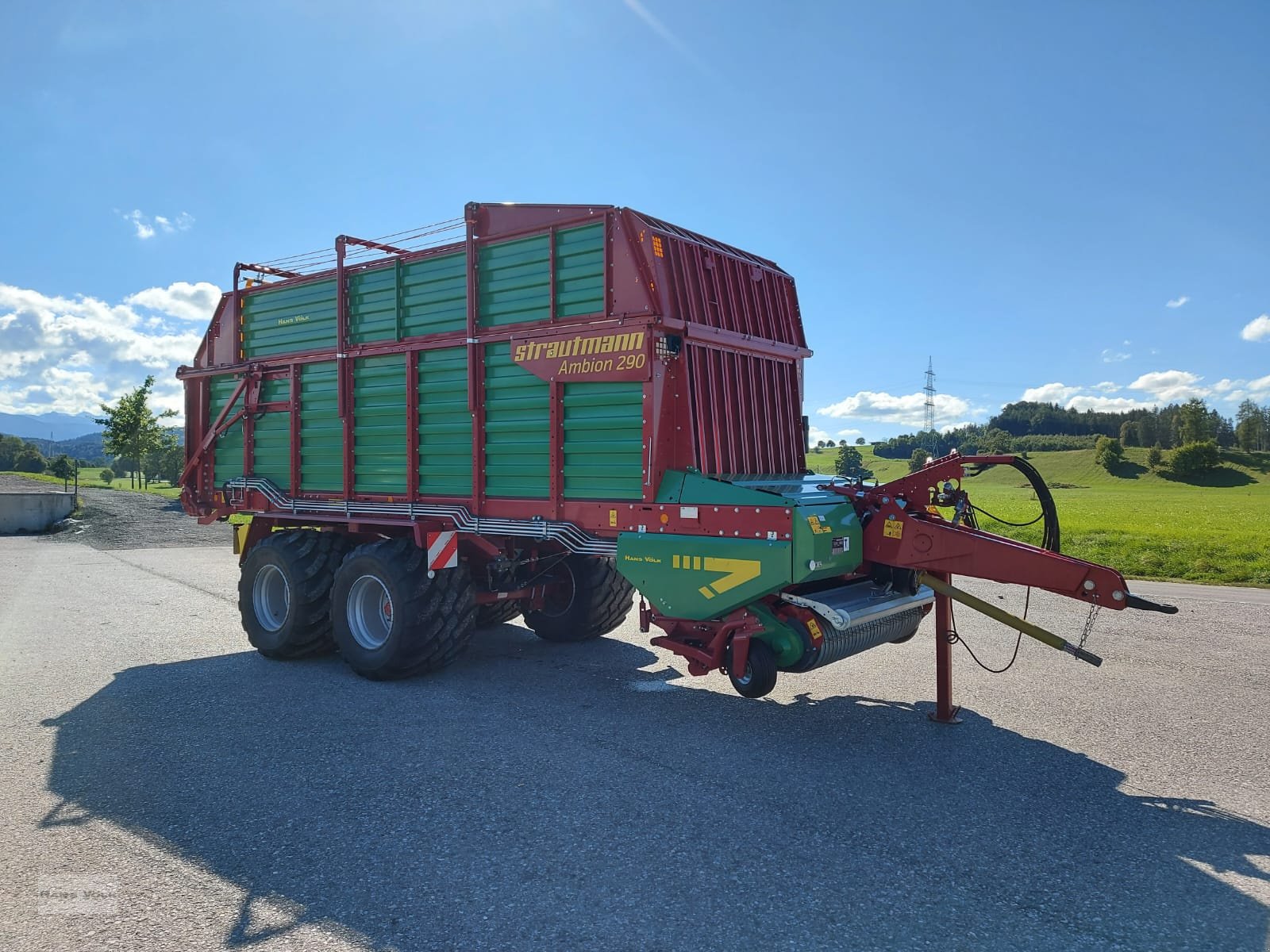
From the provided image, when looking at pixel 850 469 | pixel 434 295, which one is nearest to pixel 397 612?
pixel 434 295

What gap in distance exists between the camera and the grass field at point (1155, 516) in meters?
16.5

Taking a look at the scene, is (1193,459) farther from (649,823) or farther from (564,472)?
(649,823)

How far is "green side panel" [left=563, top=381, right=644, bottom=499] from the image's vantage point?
609cm

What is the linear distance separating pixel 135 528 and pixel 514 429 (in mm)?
23247

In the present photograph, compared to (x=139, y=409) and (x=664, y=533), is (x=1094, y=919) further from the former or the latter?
(x=139, y=409)

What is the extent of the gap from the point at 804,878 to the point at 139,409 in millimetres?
46337

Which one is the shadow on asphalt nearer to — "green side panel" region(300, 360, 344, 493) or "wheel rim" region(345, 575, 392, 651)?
"wheel rim" region(345, 575, 392, 651)

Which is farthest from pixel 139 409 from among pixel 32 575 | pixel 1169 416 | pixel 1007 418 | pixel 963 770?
pixel 1169 416

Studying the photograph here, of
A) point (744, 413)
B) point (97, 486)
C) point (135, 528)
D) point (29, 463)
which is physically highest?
point (29, 463)

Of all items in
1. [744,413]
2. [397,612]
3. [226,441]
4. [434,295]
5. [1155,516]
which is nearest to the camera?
[744,413]

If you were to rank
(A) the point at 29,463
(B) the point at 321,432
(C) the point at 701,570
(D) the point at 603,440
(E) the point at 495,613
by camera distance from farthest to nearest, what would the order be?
(A) the point at 29,463 → (E) the point at 495,613 → (B) the point at 321,432 → (D) the point at 603,440 → (C) the point at 701,570

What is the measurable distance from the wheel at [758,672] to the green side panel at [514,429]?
2.11 meters

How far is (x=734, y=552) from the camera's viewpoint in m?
5.54

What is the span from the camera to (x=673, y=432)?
607 centimetres
